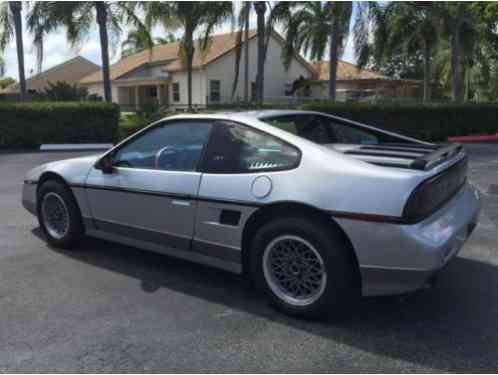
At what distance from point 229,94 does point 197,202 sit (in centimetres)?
2635

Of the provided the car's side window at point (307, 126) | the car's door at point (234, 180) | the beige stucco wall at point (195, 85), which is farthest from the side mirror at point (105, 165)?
the beige stucco wall at point (195, 85)

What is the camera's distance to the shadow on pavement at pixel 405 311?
3.05 meters

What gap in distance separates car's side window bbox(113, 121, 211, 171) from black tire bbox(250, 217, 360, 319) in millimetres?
959

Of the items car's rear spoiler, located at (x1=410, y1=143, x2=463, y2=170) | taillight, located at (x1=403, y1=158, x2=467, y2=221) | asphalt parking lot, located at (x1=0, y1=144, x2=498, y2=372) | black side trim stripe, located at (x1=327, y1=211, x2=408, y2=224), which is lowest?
asphalt parking lot, located at (x1=0, y1=144, x2=498, y2=372)

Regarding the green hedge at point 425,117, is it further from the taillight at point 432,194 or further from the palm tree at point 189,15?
the taillight at point 432,194

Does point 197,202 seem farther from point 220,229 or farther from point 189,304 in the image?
point 189,304

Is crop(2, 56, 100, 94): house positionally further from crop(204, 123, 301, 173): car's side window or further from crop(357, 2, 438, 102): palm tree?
crop(204, 123, 301, 173): car's side window

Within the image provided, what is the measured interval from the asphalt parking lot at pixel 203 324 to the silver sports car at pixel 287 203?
0.28m

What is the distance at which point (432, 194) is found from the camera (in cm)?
328

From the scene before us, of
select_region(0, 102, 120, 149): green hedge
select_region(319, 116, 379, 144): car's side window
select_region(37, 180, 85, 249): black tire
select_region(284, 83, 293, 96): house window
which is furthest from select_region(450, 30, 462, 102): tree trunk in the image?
select_region(37, 180, 85, 249): black tire

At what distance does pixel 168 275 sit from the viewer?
442 cm

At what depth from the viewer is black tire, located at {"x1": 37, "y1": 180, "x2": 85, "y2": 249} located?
4.88 meters

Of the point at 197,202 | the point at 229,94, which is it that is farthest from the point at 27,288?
the point at 229,94

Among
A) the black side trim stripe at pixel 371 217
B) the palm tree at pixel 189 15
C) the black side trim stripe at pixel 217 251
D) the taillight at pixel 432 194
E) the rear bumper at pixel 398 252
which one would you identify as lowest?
the black side trim stripe at pixel 217 251
